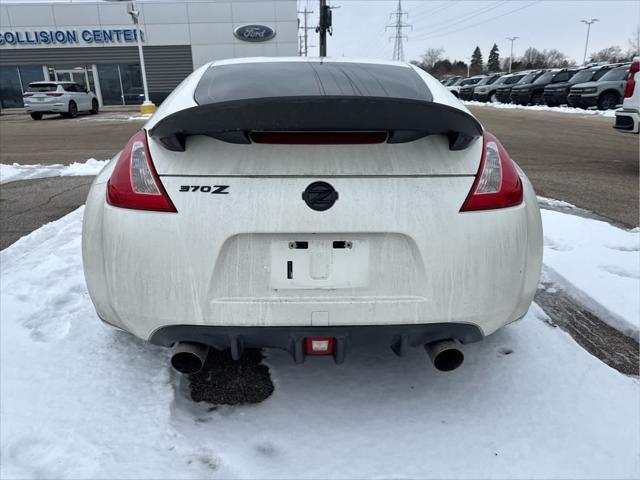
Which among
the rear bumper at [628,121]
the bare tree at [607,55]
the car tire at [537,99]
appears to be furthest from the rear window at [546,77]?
the bare tree at [607,55]

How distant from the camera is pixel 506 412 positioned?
216 centimetres

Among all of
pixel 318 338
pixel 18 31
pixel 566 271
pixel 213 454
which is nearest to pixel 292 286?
pixel 318 338

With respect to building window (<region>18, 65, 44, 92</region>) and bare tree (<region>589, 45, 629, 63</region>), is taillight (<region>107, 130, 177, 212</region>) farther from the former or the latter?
bare tree (<region>589, 45, 629, 63</region>)

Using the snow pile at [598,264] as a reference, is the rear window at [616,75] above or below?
above

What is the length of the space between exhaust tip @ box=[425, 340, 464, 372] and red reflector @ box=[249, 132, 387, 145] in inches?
33.9

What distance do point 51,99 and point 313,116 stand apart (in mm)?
23478

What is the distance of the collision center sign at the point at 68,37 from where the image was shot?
32.2 meters

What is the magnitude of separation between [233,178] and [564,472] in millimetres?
1647

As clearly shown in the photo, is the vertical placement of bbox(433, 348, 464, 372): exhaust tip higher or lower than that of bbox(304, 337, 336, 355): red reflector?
lower

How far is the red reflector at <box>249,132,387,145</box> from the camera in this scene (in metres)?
1.85

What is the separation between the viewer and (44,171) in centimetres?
795

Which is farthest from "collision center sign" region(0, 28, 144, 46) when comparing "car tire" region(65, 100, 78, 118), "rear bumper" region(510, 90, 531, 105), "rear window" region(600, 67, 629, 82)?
"rear window" region(600, 67, 629, 82)

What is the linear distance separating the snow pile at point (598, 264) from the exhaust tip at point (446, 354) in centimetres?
150

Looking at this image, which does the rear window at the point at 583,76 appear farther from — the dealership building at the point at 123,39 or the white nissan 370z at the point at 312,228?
the white nissan 370z at the point at 312,228
